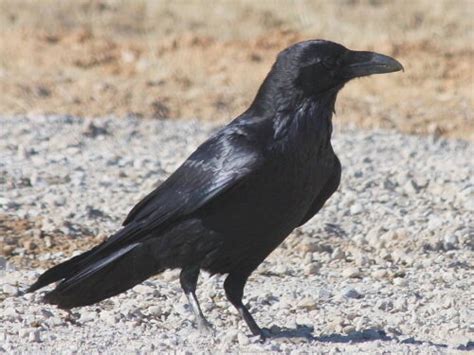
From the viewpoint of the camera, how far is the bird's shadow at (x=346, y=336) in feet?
25.2

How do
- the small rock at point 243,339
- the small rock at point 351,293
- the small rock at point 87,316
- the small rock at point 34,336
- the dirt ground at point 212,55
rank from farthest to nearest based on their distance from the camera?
1. the dirt ground at point 212,55
2. the small rock at point 351,293
3. the small rock at point 87,316
4. the small rock at point 243,339
5. the small rock at point 34,336

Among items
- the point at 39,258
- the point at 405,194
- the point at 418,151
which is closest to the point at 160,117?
the point at 418,151

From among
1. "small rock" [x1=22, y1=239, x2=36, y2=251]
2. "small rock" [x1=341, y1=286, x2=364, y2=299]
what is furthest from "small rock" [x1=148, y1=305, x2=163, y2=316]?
"small rock" [x1=22, y1=239, x2=36, y2=251]

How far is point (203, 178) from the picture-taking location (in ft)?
25.1

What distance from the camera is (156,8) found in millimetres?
22953

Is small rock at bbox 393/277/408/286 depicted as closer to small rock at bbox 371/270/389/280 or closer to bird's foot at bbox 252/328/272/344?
small rock at bbox 371/270/389/280

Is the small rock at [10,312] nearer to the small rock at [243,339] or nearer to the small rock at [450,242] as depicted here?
the small rock at [243,339]

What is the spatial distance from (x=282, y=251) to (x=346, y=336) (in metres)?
2.26

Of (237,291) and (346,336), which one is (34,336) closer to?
(237,291)

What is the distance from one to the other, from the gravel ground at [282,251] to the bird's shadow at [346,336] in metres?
0.01

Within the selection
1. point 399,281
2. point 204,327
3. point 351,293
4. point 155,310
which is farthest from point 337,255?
point 204,327

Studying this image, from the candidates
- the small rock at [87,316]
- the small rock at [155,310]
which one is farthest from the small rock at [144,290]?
the small rock at [87,316]

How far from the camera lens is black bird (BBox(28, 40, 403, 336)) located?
7.44m

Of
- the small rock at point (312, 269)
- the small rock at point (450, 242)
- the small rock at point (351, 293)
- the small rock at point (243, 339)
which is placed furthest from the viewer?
the small rock at point (450, 242)
